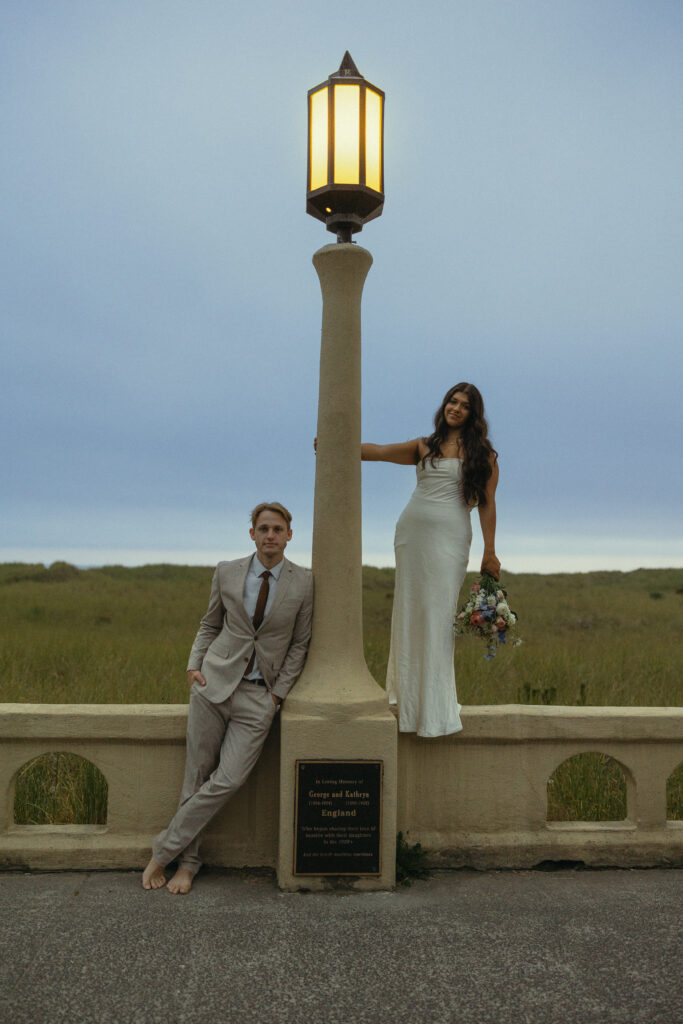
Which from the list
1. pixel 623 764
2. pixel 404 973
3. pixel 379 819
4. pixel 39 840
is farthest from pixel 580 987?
pixel 39 840

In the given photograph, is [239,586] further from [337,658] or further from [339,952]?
[339,952]

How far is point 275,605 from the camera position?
4082mm

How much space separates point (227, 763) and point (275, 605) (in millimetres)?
841

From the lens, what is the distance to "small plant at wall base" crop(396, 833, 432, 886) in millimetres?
4099

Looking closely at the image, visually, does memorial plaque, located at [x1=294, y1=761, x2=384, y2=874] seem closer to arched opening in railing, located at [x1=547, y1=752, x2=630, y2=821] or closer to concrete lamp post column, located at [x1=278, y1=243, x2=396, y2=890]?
concrete lamp post column, located at [x1=278, y1=243, x2=396, y2=890]

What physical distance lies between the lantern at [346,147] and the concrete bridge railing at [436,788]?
9.71 ft

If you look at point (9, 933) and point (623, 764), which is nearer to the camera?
point (9, 933)

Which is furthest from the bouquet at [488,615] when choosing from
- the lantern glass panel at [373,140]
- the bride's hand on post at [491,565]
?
the lantern glass panel at [373,140]

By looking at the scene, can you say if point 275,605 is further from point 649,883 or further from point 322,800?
point 649,883

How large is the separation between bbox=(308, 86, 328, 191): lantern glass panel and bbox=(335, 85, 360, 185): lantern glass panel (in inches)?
2.5

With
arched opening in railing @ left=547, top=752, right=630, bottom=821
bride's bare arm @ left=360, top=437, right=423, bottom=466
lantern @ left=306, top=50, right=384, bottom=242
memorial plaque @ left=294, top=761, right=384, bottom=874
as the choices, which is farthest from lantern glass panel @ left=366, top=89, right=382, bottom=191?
arched opening in railing @ left=547, top=752, right=630, bottom=821

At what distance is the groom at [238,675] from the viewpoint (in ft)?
12.9

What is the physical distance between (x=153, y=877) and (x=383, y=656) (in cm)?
734

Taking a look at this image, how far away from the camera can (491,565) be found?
444 centimetres
